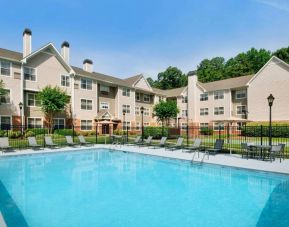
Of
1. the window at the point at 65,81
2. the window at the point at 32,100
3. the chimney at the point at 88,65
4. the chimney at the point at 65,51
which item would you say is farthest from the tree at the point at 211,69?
the window at the point at 32,100

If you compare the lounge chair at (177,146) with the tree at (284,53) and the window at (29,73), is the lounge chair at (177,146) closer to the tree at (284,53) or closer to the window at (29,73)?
the window at (29,73)

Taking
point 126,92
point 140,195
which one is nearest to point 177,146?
point 140,195

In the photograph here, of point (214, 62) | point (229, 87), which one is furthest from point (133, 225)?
point (214, 62)

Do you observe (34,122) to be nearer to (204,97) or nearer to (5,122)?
(5,122)

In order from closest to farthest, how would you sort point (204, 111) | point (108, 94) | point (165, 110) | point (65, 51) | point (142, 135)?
point (142, 135), point (65, 51), point (165, 110), point (108, 94), point (204, 111)

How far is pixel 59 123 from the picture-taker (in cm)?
2953

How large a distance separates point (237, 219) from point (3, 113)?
25.6m

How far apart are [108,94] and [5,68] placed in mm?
15397

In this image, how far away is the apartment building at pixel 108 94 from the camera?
25750 mm

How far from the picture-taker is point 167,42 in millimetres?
26938

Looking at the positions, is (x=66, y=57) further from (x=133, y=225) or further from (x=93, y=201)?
(x=133, y=225)

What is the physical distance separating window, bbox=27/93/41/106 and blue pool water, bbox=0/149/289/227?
14815 millimetres

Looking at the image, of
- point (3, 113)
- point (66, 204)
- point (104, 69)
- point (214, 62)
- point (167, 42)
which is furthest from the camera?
A: point (214, 62)

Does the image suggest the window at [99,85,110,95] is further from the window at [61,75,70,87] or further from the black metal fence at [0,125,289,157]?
the black metal fence at [0,125,289,157]
